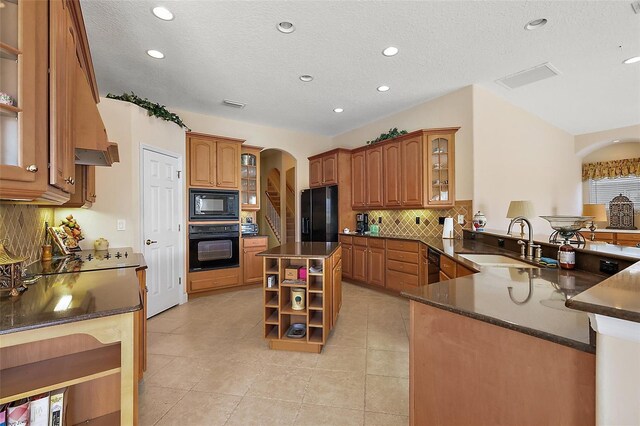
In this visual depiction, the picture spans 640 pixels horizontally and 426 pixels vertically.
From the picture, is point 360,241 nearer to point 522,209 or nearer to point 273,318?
point 522,209

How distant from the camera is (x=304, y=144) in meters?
5.95

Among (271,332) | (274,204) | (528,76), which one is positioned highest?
(528,76)

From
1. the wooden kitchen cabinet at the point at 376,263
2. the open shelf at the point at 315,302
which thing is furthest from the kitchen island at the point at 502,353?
the wooden kitchen cabinet at the point at 376,263

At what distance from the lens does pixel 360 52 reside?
296cm

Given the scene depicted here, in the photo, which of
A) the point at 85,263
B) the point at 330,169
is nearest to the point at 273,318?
the point at 85,263

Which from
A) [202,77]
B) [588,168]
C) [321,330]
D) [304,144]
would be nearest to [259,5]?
[202,77]

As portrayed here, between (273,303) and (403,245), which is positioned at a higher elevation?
(403,245)

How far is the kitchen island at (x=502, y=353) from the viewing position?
2.88ft

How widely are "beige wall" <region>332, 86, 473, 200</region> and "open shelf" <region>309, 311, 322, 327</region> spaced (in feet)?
8.58

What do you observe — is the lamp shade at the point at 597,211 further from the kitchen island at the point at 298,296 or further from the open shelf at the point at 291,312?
the open shelf at the point at 291,312

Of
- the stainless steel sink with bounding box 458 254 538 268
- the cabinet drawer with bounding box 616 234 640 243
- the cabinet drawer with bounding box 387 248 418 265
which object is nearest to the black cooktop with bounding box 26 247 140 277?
the stainless steel sink with bounding box 458 254 538 268

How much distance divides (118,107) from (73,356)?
2872 mm

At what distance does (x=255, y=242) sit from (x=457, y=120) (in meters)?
3.67

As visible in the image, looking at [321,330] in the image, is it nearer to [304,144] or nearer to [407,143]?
[407,143]
